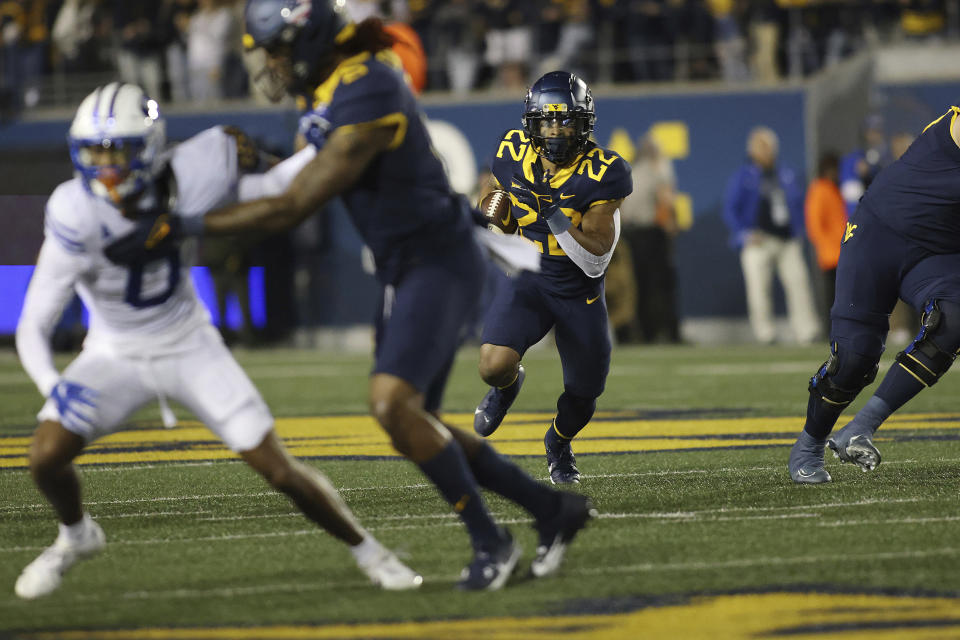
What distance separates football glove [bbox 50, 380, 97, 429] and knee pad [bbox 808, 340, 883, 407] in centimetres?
292

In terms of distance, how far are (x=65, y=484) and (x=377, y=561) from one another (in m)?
0.90

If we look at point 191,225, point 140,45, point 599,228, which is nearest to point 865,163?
point 140,45

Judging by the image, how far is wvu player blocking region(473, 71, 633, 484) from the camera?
6.06 meters

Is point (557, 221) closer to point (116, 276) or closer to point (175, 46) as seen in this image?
point (116, 276)

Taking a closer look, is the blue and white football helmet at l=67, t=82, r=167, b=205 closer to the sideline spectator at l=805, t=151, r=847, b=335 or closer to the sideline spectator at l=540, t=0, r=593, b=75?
the sideline spectator at l=805, t=151, r=847, b=335

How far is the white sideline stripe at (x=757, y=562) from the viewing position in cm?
430

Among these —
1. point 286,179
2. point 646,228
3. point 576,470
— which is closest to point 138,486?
point 576,470

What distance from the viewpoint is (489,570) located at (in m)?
4.08

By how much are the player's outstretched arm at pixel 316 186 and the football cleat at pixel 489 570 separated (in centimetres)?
102

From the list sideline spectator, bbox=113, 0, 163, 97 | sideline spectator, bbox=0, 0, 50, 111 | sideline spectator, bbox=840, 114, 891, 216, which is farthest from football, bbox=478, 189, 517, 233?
sideline spectator, bbox=0, 0, 50, 111

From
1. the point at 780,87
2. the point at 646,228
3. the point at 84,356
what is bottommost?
the point at 646,228

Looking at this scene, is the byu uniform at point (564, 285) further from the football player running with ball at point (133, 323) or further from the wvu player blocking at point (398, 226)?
the football player running with ball at point (133, 323)

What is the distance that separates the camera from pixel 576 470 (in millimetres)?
6246

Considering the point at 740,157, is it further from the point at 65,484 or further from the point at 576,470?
the point at 65,484
